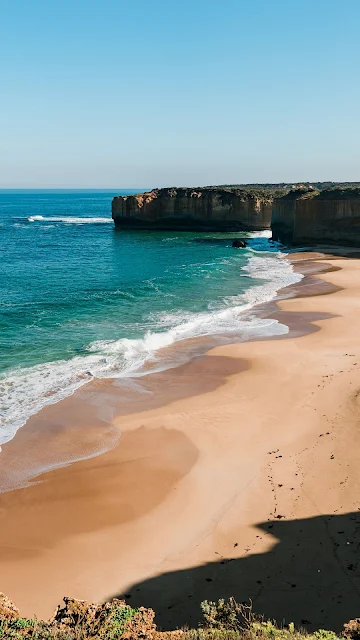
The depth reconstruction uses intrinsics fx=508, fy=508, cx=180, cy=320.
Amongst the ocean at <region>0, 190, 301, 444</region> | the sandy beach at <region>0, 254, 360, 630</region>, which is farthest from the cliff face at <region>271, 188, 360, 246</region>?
the sandy beach at <region>0, 254, 360, 630</region>

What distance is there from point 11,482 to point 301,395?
9.97 meters

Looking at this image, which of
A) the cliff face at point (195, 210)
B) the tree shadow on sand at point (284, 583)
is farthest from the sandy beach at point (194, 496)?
the cliff face at point (195, 210)

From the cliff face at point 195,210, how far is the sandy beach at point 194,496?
59662 millimetres

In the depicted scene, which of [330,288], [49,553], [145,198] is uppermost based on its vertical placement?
[145,198]

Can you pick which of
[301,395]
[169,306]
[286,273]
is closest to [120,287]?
[169,306]

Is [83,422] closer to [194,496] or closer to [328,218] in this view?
[194,496]

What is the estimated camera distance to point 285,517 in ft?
36.7

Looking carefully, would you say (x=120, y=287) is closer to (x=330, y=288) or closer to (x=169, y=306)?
(x=169, y=306)

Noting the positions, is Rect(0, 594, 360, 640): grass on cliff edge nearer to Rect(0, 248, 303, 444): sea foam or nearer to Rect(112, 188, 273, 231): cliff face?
Rect(0, 248, 303, 444): sea foam

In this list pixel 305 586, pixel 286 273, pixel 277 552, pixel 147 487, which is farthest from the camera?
pixel 286 273

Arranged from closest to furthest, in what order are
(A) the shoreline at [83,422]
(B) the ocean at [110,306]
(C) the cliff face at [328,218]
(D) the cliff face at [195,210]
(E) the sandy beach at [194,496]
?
(E) the sandy beach at [194,496]
(A) the shoreline at [83,422]
(B) the ocean at [110,306]
(C) the cliff face at [328,218]
(D) the cliff face at [195,210]

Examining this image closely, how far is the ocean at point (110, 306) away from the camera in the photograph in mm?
19953

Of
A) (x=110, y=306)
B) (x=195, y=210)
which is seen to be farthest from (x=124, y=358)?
(x=195, y=210)

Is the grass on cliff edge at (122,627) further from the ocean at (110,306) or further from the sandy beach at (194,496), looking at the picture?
the ocean at (110,306)
